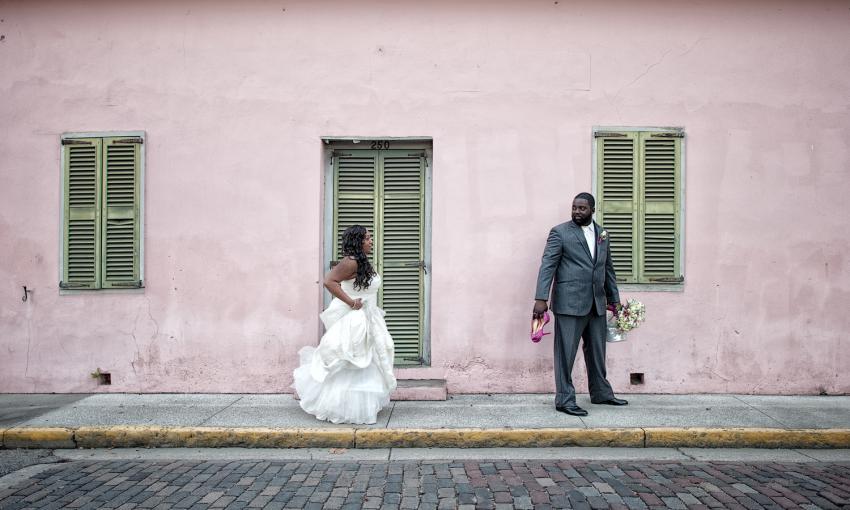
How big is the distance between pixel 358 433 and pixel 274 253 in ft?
7.73

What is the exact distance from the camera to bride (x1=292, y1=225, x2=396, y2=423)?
535 centimetres

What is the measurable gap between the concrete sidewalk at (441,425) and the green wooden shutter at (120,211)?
55.6 inches

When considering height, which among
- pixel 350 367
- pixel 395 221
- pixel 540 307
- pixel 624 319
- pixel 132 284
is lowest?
pixel 350 367

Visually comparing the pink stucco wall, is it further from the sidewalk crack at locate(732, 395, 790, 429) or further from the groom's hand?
the groom's hand

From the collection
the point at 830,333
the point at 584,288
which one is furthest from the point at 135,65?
the point at 830,333

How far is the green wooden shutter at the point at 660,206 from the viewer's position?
6.57 m

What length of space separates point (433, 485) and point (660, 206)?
404 cm

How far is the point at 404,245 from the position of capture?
6.79 m

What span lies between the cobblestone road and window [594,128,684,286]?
8.14 ft

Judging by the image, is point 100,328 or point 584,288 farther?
point 100,328

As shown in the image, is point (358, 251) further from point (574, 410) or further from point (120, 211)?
point (120, 211)

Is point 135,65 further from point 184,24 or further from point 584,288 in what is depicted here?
point 584,288

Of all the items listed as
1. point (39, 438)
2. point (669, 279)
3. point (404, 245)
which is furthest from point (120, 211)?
point (669, 279)

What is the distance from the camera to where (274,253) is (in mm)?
6586
